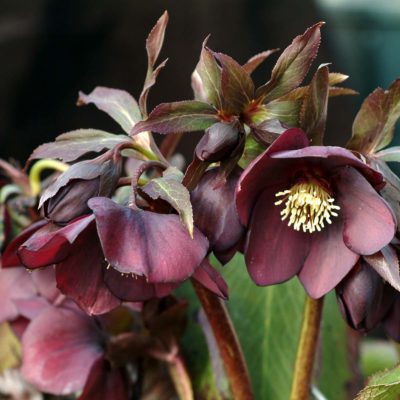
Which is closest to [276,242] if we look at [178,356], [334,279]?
[334,279]

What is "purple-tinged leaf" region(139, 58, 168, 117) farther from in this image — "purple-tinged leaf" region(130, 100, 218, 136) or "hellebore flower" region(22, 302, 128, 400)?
"hellebore flower" region(22, 302, 128, 400)

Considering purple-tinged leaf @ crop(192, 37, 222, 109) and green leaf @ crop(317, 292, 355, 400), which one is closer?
purple-tinged leaf @ crop(192, 37, 222, 109)

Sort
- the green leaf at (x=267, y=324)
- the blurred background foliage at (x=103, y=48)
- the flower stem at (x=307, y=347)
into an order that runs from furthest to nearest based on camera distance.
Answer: the blurred background foliage at (x=103, y=48) < the green leaf at (x=267, y=324) < the flower stem at (x=307, y=347)

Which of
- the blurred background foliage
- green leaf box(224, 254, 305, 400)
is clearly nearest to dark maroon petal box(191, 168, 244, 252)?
green leaf box(224, 254, 305, 400)

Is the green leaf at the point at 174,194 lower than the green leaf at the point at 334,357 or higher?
higher

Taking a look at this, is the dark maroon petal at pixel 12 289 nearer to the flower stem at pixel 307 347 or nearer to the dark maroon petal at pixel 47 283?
the dark maroon petal at pixel 47 283

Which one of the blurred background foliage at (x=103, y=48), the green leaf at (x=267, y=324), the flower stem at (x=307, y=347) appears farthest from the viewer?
the blurred background foliage at (x=103, y=48)

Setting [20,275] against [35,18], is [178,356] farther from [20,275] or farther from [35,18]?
[35,18]

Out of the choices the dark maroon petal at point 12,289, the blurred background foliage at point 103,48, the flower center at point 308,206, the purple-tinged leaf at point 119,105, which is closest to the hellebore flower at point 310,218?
the flower center at point 308,206
